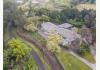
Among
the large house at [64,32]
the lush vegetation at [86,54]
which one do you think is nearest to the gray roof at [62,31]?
the large house at [64,32]

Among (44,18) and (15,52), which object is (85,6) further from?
(15,52)

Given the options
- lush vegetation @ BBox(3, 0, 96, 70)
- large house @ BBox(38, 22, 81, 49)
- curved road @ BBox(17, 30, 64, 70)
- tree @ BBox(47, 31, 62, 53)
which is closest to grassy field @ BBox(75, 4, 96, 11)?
lush vegetation @ BBox(3, 0, 96, 70)

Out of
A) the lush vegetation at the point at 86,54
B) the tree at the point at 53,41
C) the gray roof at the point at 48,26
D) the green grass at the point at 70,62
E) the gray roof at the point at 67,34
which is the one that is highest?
the gray roof at the point at 48,26

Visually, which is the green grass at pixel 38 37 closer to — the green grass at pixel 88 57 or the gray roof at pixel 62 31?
the gray roof at pixel 62 31

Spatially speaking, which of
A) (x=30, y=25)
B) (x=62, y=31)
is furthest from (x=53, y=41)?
(x=30, y=25)

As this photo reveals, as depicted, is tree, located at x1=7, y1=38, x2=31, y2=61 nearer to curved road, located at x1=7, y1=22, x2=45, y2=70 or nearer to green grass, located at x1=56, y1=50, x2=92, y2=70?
curved road, located at x1=7, y1=22, x2=45, y2=70

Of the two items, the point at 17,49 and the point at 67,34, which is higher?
the point at 67,34

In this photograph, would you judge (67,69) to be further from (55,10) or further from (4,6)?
(4,6)
